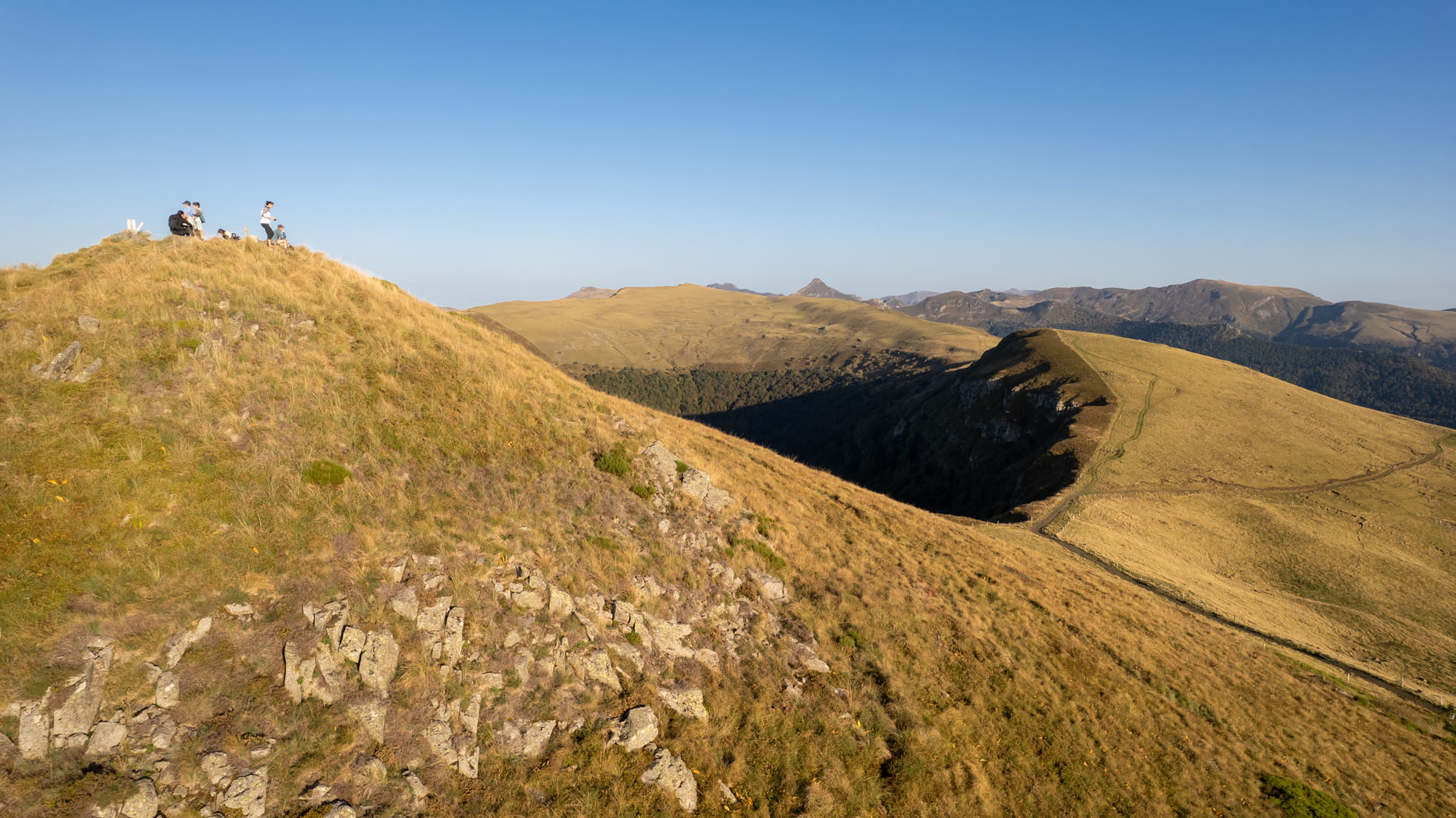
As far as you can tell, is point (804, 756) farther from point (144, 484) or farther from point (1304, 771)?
point (1304, 771)

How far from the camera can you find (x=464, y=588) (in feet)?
49.7

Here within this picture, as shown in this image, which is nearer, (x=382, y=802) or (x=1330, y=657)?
(x=382, y=802)

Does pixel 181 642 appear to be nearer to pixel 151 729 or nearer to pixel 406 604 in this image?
pixel 151 729

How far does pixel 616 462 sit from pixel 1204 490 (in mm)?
81277

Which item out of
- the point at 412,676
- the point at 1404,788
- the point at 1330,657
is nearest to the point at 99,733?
the point at 412,676

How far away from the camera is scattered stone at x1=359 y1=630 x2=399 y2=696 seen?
12727mm

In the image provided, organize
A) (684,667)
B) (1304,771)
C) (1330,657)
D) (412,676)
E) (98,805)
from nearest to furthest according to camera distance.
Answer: (98,805)
(412,676)
(684,667)
(1304,771)
(1330,657)

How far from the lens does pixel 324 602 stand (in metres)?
13.3

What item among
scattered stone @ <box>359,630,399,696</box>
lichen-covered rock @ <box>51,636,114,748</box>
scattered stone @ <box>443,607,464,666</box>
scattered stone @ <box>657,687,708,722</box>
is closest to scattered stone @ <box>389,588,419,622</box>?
scattered stone @ <box>359,630,399,696</box>

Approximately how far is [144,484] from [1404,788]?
1866 inches

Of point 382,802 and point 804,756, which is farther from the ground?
point 382,802

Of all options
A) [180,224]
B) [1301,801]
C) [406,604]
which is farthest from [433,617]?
[1301,801]

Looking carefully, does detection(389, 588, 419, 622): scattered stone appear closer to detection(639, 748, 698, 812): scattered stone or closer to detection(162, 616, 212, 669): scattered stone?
detection(162, 616, 212, 669): scattered stone

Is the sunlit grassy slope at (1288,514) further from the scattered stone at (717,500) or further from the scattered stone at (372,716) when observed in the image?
the scattered stone at (372,716)
